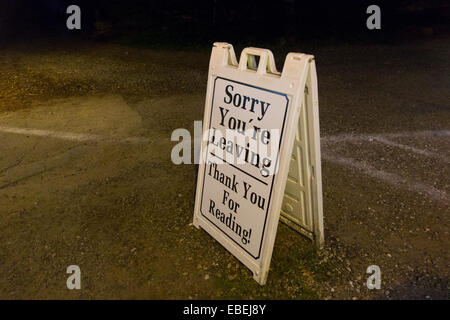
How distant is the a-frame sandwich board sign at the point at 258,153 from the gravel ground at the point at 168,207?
0.98ft

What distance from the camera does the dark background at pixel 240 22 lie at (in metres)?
11.9

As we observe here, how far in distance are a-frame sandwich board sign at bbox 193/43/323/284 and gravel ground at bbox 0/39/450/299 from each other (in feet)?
0.98

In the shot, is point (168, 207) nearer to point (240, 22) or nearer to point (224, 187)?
point (224, 187)

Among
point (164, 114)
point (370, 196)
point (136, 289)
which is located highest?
point (164, 114)

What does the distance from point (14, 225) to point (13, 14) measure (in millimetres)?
17233

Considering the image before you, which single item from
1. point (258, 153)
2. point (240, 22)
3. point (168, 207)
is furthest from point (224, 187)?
point (240, 22)

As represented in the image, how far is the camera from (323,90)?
6965 millimetres

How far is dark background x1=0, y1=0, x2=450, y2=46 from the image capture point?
470 inches

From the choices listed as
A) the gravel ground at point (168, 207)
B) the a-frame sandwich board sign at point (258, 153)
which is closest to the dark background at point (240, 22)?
the gravel ground at point (168, 207)

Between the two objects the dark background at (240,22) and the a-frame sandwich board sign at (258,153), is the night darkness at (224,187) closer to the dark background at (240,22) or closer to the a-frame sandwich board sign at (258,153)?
the a-frame sandwich board sign at (258,153)

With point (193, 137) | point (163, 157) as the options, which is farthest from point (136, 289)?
point (193, 137)

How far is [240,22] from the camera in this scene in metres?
13.1

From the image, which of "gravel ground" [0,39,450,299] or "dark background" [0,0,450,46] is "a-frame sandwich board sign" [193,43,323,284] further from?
"dark background" [0,0,450,46]

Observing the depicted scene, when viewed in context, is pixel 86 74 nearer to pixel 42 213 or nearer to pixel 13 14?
pixel 42 213
